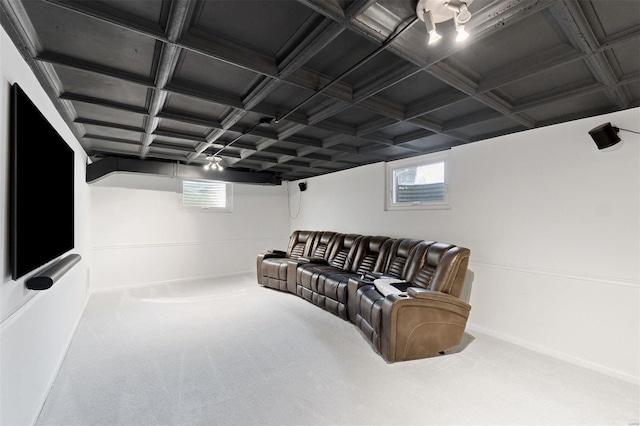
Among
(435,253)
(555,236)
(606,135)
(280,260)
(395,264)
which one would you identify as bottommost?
(280,260)

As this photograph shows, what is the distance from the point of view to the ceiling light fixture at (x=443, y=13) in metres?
1.25

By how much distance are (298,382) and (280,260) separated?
116 inches

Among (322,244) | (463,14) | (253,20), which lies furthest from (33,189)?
(322,244)

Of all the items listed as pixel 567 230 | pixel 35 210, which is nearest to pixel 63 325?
pixel 35 210

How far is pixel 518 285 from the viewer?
10.1ft

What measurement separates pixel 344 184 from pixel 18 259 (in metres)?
4.83

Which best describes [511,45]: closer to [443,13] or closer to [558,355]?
[443,13]

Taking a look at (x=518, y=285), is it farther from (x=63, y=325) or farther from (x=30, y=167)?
(x=63, y=325)

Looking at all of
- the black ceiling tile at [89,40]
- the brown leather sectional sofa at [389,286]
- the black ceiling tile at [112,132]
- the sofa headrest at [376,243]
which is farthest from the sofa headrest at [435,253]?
the black ceiling tile at [112,132]

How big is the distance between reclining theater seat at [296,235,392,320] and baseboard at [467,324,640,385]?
146cm

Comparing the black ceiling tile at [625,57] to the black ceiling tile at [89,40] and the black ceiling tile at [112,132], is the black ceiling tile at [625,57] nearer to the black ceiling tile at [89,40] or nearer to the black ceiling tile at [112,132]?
the black ceiling tile at [89,40]

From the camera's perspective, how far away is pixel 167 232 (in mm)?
5711

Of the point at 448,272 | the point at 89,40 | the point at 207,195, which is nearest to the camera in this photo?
the point at 89,40

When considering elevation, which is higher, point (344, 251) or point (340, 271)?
point (344, 251)
